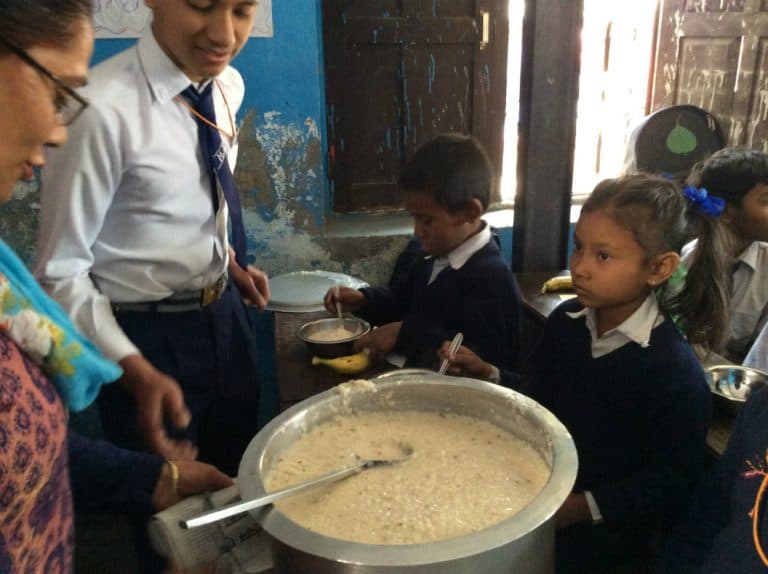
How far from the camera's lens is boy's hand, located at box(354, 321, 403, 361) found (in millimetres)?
1885

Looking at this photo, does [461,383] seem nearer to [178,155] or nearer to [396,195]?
[178,155]

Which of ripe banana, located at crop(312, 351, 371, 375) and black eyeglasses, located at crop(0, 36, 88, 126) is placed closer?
black eyeglasses, located at crop(0, 36, 88, 126)

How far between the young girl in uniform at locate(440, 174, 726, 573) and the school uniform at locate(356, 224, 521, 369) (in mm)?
262

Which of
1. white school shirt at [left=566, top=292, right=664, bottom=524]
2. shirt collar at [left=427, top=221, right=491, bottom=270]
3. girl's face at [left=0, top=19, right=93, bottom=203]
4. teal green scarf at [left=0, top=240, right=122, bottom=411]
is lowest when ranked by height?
white school shirt at [left=566, top=292, right=664, bottom=524]

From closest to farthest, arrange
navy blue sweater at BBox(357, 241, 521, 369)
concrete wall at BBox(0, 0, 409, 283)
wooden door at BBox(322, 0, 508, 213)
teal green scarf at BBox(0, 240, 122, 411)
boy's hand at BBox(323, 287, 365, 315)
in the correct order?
teal green scarf at BBox(0, 240, 122, 411), navy blue sweater at BBox(357, 241, 521, 369), boy's hand at BBox(323, 287, 365, 315), concrete wall at BBox(0, 0, 409, 283), wooden door at BBox(322, 0, 508, 213)

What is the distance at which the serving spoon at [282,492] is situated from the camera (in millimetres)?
822

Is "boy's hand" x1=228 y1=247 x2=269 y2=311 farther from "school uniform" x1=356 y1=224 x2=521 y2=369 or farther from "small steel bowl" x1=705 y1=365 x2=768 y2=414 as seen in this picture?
"small steel bowl" x1=705 y1=365 x2=768 y2=414

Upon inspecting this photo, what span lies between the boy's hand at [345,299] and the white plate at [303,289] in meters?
0.16

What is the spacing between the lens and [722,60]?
3596mm

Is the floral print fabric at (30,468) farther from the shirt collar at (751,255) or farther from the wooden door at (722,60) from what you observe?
the wooden door at (722,60)

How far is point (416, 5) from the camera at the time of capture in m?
3.39

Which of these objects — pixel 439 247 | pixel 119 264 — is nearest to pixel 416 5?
pixel 439 247

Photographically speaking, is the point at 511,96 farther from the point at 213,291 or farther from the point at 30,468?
the point at 30,468

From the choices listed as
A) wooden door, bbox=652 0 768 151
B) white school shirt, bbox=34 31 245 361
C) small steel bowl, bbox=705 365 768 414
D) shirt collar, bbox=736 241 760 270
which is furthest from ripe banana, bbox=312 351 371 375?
wooden door, bbox=652 0 768 151
